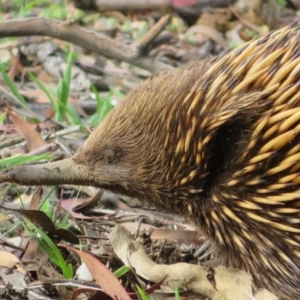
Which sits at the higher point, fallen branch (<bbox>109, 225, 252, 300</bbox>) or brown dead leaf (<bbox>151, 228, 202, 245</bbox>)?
fallen branch (<bbox>109, 225, 252, 300</bbox>)

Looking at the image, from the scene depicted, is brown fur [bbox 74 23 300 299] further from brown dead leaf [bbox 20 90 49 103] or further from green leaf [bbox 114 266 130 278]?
brown dead leaf [bbox 20 90 49 103]

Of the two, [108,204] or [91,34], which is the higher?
[91,34]

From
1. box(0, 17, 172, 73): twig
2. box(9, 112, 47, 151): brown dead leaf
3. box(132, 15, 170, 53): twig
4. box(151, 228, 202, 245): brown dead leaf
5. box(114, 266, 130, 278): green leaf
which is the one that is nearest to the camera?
box(114, 266, 130, 278): green leaf

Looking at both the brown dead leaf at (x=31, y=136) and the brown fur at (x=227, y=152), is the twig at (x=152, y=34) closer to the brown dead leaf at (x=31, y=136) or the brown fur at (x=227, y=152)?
the brown dead leaf at (x=31, y=136)

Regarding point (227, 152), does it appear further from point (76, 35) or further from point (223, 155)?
point (76, 35)

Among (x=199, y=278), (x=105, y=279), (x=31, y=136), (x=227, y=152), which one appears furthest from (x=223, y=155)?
(x=31, y=136)

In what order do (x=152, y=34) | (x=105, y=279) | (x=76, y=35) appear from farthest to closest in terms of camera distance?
(x=76, y=35)
(x=152, y=34)
(x=105, y=279)

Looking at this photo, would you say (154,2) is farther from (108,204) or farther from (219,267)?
(219,267)

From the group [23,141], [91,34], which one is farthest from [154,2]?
[23,141]

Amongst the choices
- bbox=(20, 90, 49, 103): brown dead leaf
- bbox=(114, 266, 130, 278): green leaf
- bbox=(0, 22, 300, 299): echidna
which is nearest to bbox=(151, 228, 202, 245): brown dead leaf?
bbox=(0, 22, 300, 299): echidna
